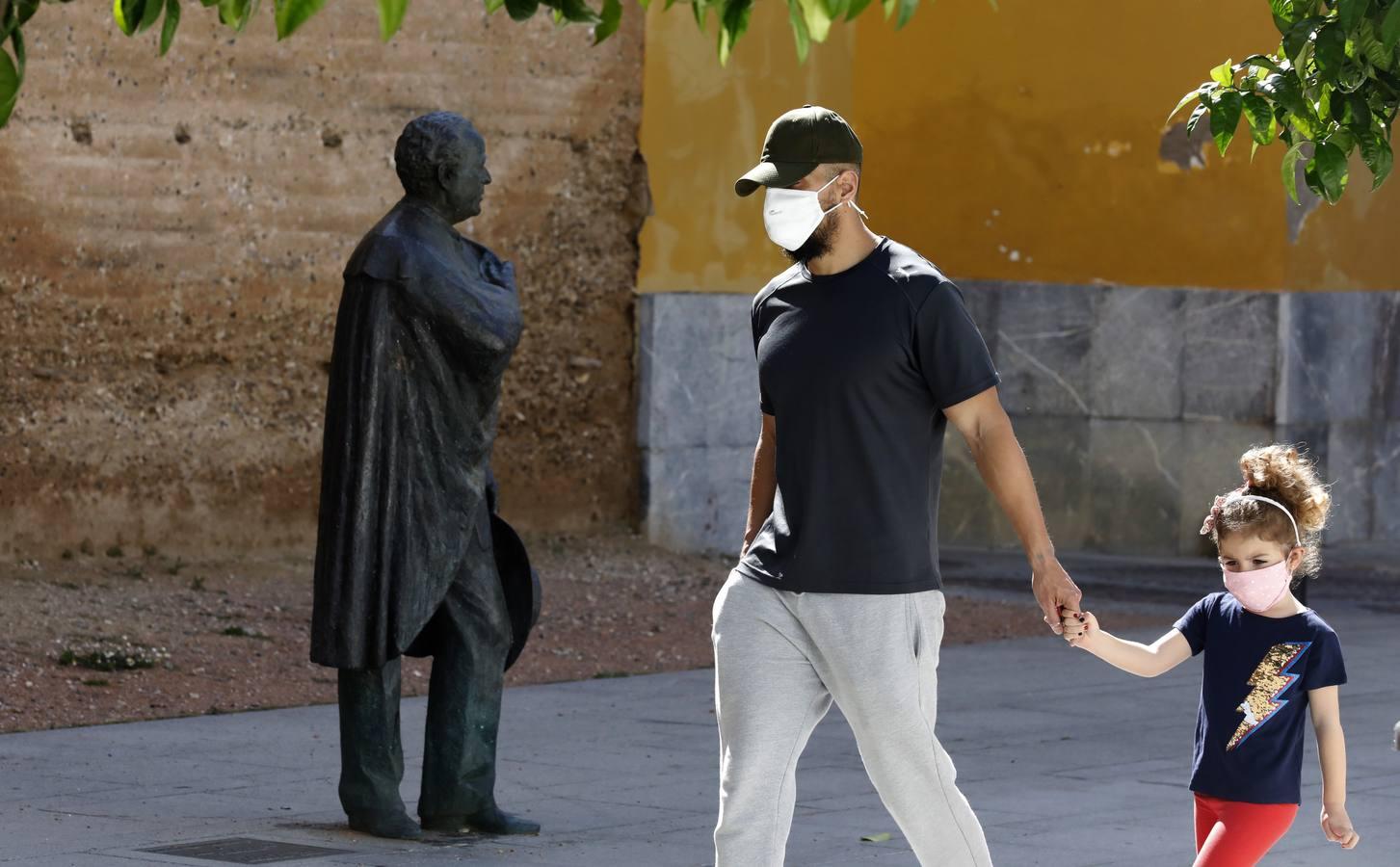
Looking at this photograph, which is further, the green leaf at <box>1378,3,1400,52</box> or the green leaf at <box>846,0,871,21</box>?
the green leaf at <box>1378,3,1400,52</box>

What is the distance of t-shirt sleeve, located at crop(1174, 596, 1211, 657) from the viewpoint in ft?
16.3

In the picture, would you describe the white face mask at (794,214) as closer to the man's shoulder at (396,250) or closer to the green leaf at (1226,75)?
→ the green leaf at (1226,75)

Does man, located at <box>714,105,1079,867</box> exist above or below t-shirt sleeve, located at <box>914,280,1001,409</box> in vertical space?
below

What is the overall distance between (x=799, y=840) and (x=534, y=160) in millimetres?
8522

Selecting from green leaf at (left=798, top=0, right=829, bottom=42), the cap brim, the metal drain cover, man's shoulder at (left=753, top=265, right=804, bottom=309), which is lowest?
the metal drain cover

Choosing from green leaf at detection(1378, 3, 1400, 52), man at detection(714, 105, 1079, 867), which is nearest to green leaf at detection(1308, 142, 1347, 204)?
green leaf at detection(1378, 3, 1400, 52)

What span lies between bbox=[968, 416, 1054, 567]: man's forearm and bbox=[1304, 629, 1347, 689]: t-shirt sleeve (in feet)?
1.81

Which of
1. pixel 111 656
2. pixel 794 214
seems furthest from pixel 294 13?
pixel 111 656

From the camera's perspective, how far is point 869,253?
5.06 metres

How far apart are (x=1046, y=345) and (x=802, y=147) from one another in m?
12.1

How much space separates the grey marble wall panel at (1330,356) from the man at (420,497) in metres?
10.6

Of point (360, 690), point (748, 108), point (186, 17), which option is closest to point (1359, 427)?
point (748, 108)

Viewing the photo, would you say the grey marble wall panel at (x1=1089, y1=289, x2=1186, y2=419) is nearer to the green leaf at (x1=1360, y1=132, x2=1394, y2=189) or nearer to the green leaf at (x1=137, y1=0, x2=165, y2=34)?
the green leaf at (x1=1360, y1=132, x2=1394, y2=189)

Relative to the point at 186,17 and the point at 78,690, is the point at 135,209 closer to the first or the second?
the point at 186,17
